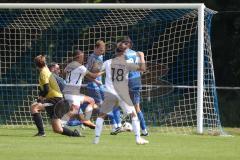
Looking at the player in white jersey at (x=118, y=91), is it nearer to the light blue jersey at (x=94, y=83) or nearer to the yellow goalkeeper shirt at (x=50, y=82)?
the yellow goalkeeper shirt at (x=50, y=82)

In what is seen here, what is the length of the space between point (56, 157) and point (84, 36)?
38.1ft

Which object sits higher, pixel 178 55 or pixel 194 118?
pixel 178 55

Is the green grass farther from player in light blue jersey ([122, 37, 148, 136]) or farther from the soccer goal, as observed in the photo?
the soccer goal

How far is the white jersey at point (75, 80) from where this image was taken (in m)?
18.2

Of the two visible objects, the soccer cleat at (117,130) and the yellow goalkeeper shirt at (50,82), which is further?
the soccer cleat at (117,130)

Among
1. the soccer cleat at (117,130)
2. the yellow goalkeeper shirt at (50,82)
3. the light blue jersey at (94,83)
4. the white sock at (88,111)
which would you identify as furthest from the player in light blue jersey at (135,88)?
the yellow goalkeeper shirt at (50,82)

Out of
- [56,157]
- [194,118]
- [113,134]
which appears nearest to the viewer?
[56,157]

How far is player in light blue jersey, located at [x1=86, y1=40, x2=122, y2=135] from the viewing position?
18566 millimetres

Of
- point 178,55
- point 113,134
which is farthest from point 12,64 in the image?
point 113,134

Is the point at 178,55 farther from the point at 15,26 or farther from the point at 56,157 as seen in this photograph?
the point at 56,157

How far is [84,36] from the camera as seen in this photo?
79.9ft

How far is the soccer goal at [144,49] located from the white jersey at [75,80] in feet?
7.12

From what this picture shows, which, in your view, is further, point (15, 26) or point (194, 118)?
point (15, 26)

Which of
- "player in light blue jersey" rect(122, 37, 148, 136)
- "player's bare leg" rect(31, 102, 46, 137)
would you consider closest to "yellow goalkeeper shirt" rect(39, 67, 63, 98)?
"player's bare leg" rect(31, 102, 46, 137)
